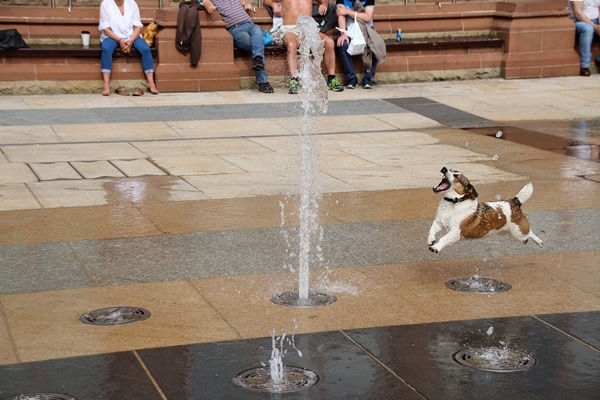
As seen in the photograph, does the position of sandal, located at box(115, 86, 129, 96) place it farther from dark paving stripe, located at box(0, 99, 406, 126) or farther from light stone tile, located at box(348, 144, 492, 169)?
light stone tile, located at box(348, 144, 492, 169)

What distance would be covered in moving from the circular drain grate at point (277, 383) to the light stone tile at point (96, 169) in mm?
5500

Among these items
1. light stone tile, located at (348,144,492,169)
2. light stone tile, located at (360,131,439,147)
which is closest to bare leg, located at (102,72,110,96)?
light stone tile, located at (360,131,439,147)

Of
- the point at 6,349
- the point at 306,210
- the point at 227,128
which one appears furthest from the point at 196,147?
the point at 6,349

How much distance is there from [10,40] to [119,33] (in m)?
1.61

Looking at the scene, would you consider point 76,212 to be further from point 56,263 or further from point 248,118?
point 248,118

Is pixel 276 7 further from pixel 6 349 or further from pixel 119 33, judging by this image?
pixel 6 349

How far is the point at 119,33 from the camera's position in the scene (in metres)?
15.8

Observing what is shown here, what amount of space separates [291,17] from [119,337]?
37.0 ft

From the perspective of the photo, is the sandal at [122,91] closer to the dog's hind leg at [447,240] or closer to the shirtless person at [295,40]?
the shirtless person at [295,40]

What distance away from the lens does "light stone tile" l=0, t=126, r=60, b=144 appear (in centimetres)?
1250

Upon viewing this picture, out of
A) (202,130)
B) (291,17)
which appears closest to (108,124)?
(202,130)

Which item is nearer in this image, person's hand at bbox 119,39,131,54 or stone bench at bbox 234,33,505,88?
person's hand at bbox 119,39,131,54

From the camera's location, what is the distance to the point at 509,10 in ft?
60.5

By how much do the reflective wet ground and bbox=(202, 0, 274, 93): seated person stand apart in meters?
2.12
